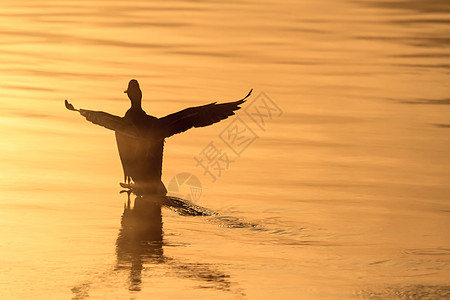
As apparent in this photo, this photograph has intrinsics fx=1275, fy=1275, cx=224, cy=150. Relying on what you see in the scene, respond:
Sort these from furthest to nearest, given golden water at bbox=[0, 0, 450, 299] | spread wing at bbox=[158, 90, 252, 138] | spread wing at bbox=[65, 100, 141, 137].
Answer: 1. spread wing at bbox=[158, 90, 252, 138]
2. spread wing at bbox=[65, 100, 141, 137]
3. golden water at bbox=[0, 0, 450, 299]

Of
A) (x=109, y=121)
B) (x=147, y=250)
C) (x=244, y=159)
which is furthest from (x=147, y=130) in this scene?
(x=244, y=159)

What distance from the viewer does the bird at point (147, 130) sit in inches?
482

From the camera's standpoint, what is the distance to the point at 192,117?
40.2 ft

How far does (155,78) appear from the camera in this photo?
19.3 meters

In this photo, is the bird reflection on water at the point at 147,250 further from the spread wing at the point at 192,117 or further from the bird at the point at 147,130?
the spread wing at the point at 192,117

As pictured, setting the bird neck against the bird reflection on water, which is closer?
the bird reflection on water

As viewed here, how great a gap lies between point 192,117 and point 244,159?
2.29 m

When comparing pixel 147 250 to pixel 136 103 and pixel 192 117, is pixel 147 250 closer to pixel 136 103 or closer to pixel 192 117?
pixel 192 117

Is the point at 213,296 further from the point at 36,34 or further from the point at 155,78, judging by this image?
the point at 36,34

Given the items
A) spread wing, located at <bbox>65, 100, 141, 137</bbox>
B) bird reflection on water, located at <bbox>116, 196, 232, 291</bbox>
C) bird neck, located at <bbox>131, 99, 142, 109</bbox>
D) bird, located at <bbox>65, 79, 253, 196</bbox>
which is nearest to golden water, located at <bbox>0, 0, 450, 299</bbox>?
bird reflection on water, located at <bbox>116, 196, 232, 291</bbox>

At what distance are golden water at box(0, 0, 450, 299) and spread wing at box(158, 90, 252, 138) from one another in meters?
0.82

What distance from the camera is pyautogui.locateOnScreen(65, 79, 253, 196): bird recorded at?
12.2 meters

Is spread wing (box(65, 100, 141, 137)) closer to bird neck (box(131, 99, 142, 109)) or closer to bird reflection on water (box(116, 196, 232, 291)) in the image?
bird neck (box(131, 99, 142, 109))

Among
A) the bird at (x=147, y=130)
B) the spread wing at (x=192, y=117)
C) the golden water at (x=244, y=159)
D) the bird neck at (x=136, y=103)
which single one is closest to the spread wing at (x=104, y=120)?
the bird at (x=147, y=130)
